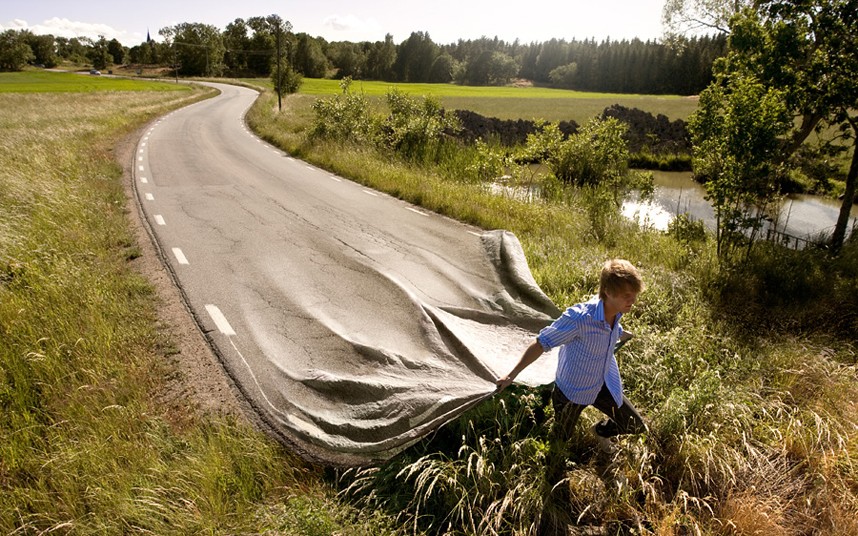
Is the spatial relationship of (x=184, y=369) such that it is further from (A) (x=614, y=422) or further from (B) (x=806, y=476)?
(B) (x=806, y=476)

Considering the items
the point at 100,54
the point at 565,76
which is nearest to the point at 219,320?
the point at 565,76

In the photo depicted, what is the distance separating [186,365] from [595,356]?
4.20m

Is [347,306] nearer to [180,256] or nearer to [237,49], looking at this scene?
[180,256]

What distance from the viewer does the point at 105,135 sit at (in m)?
22.4

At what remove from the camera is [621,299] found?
3416 mm

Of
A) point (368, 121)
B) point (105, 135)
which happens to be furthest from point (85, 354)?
point (105, 135)

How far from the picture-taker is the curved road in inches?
169

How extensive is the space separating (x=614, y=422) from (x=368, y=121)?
19768 millimetres

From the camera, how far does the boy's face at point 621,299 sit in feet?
11.1

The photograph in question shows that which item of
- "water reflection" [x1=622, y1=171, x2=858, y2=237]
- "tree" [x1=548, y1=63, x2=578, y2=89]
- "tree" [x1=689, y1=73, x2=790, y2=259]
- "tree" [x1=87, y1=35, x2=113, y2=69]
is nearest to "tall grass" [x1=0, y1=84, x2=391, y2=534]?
"tree" [x1=689, y1=73, x2=790, y2=259]

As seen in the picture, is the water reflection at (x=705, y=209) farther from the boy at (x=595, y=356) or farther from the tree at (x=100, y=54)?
the tree at (x=100, y=54)

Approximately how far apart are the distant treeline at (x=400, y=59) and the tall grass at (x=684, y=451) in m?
90.0

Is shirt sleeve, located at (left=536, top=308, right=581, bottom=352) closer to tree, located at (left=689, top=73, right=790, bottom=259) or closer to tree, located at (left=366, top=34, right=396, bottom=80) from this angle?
tree, located at (left=689, top=73, right=790, bottom=259)

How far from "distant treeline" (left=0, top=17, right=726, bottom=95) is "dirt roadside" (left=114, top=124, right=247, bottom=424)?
91.8m
